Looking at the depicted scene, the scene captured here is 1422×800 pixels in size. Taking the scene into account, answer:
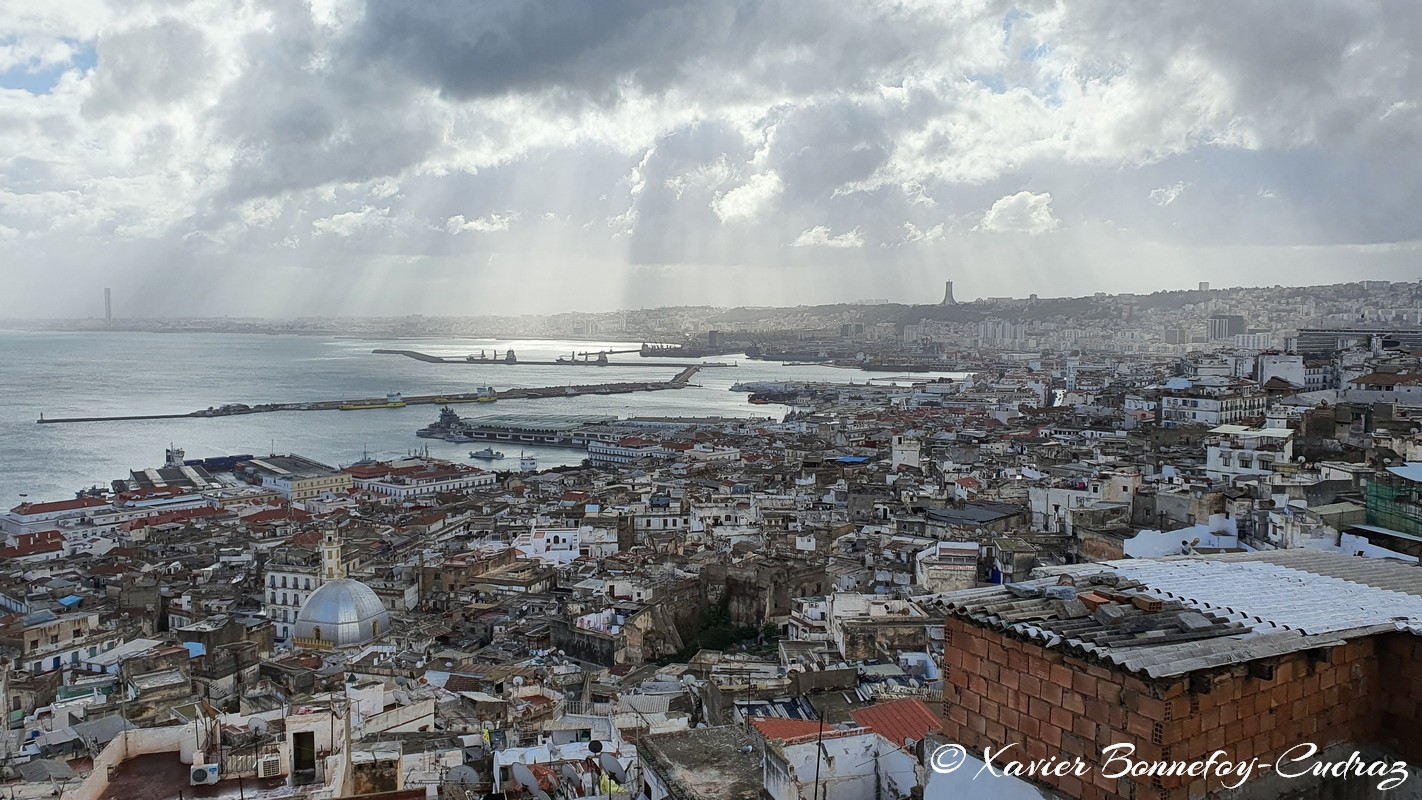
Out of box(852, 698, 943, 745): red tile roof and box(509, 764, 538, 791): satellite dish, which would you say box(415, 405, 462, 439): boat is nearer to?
box(509, 764, 538, 791): satellite dish

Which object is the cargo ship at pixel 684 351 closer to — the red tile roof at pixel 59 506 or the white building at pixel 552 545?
the red tile roof at pixel 59 506

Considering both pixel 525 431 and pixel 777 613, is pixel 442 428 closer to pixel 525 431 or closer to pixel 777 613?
pixel 525 431

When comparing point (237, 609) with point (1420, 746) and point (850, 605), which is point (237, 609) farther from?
point (1420, 746)

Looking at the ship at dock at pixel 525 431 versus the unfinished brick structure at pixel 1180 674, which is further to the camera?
the ship at dock at pixel 525 431

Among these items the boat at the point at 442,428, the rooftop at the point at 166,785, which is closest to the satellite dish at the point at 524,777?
the rooftop at the point at 166,785

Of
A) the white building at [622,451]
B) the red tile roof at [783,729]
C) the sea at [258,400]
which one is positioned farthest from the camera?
the sea at [258,400]
